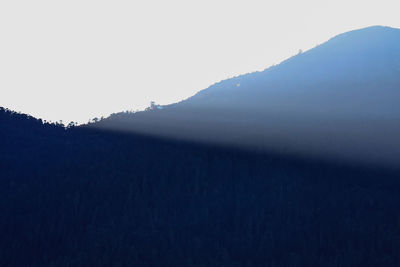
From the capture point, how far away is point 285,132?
177625 millimetres

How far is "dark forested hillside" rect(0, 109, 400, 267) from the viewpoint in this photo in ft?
367

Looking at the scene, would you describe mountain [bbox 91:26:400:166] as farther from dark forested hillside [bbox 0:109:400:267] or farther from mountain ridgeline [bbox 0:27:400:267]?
dark forested hillside [bbox 0:109:400:267]

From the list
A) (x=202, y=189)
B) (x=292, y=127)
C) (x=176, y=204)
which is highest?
(x=292, y=127)

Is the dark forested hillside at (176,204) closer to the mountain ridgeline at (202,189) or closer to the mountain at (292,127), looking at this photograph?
the mountain ridgeline at (202,189)

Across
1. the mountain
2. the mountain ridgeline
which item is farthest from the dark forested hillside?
the mountain

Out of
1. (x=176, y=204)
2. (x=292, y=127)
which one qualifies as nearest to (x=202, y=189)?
(x=176, y=204)

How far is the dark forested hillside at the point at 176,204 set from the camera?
367 ft

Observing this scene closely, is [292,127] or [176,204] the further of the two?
[292,127]

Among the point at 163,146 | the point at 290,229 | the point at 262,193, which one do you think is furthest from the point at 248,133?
the point at 290,229

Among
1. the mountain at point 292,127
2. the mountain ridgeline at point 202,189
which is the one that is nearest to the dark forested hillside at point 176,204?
the mountain ridgeline at point 202,189

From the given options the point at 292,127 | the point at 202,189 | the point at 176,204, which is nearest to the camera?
the point at 176,204

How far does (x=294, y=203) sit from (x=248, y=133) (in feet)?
157

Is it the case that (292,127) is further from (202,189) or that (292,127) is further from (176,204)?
(176,204)

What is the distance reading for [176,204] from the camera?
13738 centimetres
